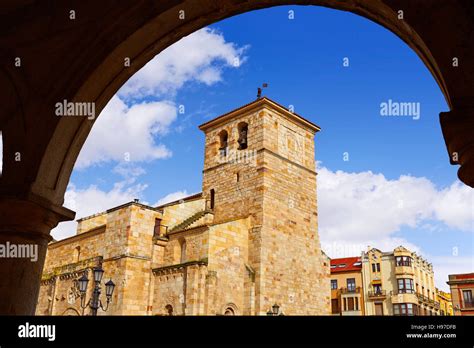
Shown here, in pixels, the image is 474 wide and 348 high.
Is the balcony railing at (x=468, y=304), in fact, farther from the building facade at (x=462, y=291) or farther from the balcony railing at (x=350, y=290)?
the balcony railing at (x=350, y=290)

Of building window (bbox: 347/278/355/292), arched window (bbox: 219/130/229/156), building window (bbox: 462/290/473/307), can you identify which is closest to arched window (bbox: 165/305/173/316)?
arched window (bbox: 219/130/229/156)

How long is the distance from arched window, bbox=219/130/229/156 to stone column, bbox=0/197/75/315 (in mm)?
22052

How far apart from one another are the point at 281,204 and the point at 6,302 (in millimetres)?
20101

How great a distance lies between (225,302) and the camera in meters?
19.9

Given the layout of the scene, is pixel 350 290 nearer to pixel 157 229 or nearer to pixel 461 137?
pixel 157 229

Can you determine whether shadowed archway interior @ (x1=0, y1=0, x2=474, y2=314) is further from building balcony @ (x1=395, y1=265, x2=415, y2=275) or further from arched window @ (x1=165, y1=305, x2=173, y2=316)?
building balcony @ (x1=395, y1=265, x2=415, y2=275)

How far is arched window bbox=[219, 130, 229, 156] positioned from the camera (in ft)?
83.9

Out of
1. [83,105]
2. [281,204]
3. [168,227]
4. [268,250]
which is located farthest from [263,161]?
[83,105]

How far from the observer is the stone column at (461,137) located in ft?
7.61

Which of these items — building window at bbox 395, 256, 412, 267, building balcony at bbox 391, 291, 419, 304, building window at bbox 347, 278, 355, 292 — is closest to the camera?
building balcony at bbox 391, 291, 419, 304

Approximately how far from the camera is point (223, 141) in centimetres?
2603

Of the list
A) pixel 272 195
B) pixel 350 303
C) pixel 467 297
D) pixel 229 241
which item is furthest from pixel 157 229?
pixel 467 297

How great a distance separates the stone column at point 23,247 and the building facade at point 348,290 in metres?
41.3
